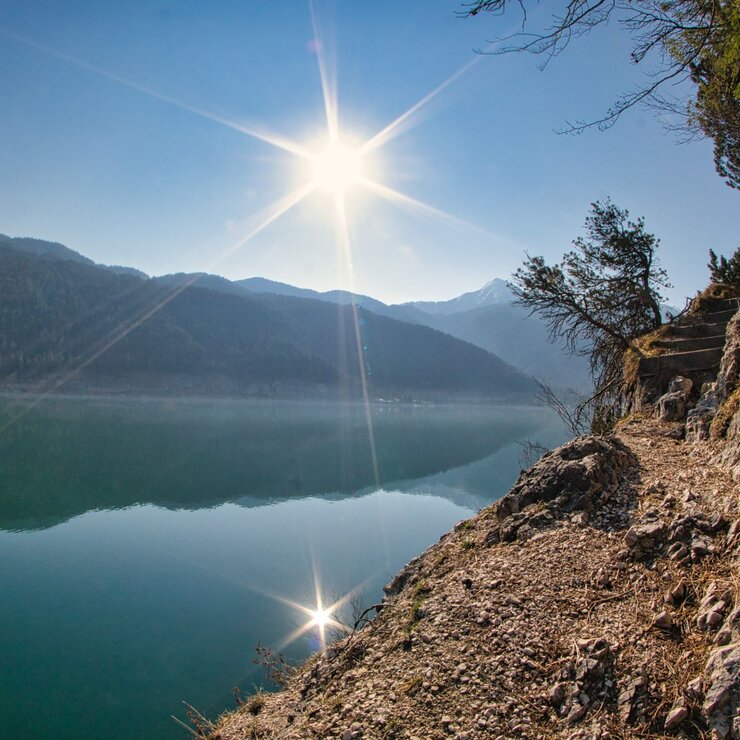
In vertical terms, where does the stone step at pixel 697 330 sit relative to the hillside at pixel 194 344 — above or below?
below

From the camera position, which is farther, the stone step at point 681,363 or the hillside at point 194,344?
the hillside at point 194,344

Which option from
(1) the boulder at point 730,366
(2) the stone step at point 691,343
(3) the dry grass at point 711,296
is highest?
(3) the dry grass at point 711,296

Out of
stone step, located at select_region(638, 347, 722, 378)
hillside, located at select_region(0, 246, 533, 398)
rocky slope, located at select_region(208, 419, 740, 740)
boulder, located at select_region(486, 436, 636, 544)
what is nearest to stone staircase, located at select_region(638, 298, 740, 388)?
stone step, located at select_region(638, 347, 722, 378)

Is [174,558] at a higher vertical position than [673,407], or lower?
lower

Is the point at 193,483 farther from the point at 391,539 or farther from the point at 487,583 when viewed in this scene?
the point at 487,583

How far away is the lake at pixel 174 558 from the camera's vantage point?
28.3 ft

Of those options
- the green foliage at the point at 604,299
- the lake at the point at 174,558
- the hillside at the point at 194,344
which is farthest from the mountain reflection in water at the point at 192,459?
the hillside at the point at 194,344

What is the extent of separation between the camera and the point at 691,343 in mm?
7941

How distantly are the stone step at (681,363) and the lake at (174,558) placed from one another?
8672 millimetres

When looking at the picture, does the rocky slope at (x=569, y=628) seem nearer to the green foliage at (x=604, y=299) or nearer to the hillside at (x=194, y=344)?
the green foliage at (x=604, y=299)

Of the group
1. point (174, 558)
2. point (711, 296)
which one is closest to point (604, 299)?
point (711, 296)

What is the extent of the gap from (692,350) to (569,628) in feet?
21.3

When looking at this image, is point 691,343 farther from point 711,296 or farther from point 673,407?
point 711,296

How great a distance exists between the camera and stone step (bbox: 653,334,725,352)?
7.50 m
